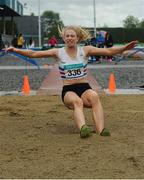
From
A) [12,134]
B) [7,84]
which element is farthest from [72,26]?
[7,84]

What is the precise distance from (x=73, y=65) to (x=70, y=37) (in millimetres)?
430

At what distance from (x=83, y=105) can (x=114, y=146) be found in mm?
1374

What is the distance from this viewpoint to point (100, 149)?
670cm

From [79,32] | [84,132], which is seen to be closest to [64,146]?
[84,132]

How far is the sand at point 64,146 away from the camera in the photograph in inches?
222

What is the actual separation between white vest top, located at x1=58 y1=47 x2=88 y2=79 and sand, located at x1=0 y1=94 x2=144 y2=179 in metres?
0.87

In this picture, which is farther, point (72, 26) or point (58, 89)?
point (58, 89)

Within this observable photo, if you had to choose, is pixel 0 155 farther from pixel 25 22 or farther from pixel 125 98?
pixel 25 22

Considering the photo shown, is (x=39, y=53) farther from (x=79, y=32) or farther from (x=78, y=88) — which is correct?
(x=78, y=88)

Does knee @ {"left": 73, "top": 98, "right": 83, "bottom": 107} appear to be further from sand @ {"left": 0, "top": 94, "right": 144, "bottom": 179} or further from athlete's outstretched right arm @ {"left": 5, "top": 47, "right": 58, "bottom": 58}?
athlete's outstretched right arm @ {"left": 5, "top": 47, "right": 58, "bottom": 58}

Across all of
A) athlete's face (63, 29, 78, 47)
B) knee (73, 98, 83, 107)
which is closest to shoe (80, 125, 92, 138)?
knee (73, 98, 83, 107)

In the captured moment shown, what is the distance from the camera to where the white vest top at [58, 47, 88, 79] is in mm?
8148

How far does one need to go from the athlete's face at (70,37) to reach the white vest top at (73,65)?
0.61 ft

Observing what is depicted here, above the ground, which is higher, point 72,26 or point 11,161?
point 72,26
